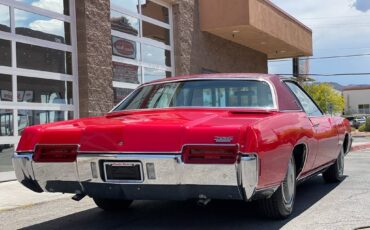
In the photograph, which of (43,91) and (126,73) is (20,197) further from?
(126,73)

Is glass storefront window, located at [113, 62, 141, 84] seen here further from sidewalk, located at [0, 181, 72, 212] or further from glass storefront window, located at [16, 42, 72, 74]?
sidewalk, located at [0, 181, 72, 212]

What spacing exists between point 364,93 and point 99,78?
108081 mm

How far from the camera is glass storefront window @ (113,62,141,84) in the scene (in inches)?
541

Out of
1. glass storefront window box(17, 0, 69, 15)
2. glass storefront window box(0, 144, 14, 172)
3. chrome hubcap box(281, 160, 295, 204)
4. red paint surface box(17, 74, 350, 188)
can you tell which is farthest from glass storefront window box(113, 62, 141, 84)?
chrome hubcap box(281, 160, 295, 204)

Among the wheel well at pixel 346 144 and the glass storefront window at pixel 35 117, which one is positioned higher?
the glass storefront window at pixel 35 117

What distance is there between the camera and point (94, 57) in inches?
485

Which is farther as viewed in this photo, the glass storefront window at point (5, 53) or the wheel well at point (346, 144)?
the glass storefront window at point (5, 53)

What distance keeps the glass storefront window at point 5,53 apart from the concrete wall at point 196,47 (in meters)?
6.58

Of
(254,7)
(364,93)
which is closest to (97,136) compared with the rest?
(254,7)

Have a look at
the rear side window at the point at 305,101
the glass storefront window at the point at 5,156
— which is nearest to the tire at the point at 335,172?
the rear side window at the point at 305,101

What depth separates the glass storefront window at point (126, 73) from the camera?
45.1 feet

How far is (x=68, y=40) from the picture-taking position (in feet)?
39.8

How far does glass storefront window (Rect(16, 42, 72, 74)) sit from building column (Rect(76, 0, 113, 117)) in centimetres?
31

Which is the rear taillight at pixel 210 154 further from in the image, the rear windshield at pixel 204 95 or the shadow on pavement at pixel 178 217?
the rear windshield at pixel 204 95
